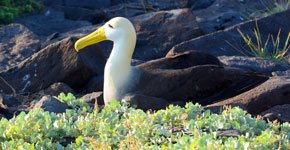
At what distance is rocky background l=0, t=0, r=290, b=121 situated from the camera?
807cm

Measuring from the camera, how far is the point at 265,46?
1155cm

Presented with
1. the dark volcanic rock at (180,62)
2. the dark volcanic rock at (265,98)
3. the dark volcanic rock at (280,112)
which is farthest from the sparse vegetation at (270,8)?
the dark volcanic rock at (280,112)

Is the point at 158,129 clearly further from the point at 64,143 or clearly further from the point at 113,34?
the point at 113,34

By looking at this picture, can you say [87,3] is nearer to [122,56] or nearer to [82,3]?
[82,3]

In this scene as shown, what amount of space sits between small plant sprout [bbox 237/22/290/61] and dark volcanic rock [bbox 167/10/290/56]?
80 millimetres

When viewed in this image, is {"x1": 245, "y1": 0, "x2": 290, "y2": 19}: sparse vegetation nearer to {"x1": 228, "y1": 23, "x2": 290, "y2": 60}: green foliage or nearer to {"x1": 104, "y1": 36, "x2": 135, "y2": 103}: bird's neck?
{"x1": 228, "y1": 23, "x2": 290, "y2": 60}: green foliage

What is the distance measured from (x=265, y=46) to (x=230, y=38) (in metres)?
0.40

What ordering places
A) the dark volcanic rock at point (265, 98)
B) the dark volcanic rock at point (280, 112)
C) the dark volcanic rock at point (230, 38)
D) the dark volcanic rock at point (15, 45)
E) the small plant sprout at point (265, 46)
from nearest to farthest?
the dark volcanic rock at point (280, 112), the dark volcanic rock at point (265, 98), the dark volcanic rock at point (230, 38), the small plant sprout at point (265, 46), the dark volcanic rock at point (15, 45)

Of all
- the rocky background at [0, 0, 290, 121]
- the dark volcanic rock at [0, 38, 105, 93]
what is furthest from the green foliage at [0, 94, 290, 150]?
the dark volcanic rock at [0, 38, 105, 93]

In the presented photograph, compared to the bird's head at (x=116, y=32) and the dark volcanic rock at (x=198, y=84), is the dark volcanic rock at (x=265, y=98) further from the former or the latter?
the bird's head at (x=116, y=32)

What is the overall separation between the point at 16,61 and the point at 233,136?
6.37m

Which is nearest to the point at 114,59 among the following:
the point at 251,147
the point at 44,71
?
the point at 44,71

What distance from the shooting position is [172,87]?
28.1 feet

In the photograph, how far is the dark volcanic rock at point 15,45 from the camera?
1134 centimetres
